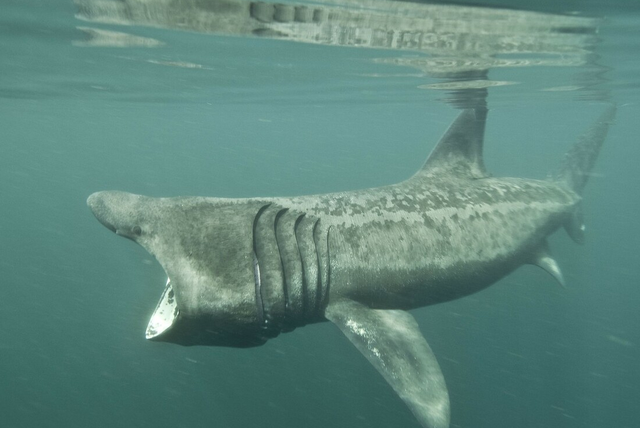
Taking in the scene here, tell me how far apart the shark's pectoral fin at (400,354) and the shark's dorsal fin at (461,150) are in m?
2.57

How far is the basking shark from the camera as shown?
13.1ft

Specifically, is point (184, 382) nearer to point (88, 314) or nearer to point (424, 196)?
point (88, 314)

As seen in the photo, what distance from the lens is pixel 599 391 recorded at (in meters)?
22.5

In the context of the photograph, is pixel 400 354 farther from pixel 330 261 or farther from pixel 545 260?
pixel 545 260

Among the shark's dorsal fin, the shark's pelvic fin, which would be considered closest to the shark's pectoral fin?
the shark's dorsal fin

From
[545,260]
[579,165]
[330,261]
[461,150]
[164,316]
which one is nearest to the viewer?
[164,316]

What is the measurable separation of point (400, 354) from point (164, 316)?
2.21m

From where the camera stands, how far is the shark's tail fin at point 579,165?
8.84 m

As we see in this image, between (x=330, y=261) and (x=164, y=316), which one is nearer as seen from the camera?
(x=164, y=316)

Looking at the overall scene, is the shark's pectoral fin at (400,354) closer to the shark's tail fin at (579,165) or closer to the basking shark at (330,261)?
the basking shark at (330,261)

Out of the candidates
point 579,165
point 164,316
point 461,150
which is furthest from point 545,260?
point 164,316

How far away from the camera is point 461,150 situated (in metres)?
6.77

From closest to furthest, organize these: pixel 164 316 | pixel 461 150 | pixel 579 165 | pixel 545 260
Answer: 1. pixel 164 316
2. pixel 461 150
3. pixel 545 260
4. pixel 579 165

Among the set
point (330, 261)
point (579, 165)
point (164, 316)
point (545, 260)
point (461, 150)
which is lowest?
Answer: point (545, 260)
